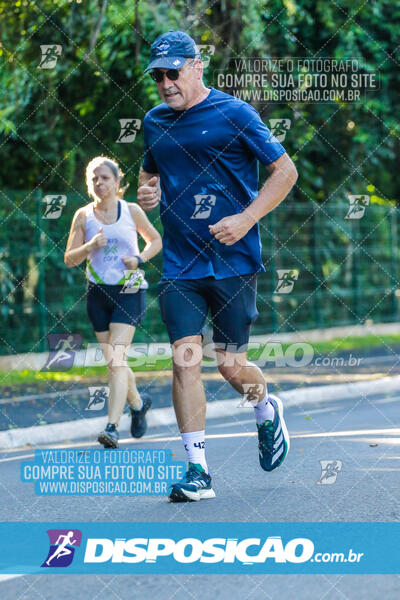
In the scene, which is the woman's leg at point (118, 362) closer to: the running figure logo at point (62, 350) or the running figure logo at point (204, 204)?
the running figure logo at point (204, 204)

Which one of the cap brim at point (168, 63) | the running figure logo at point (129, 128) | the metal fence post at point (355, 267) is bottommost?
the metal fence post at point (355, 267)

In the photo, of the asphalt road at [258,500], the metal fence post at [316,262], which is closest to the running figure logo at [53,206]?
the asphalt road at [258,500]

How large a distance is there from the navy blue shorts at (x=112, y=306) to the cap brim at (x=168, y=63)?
227 centimetres

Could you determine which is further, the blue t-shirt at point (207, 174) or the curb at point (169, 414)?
the curb at point (169, 414)

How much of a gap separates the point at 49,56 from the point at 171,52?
353 inches

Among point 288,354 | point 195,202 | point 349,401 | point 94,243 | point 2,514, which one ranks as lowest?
point 288,354

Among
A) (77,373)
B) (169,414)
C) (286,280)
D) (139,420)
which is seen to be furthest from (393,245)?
(139,420)

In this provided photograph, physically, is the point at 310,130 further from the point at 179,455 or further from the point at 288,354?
the point at 179,455

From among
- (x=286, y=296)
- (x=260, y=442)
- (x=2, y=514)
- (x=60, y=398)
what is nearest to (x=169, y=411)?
(x=60, y=398)

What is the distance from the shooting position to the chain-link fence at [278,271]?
14422 mm

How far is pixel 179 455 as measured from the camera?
298 inches

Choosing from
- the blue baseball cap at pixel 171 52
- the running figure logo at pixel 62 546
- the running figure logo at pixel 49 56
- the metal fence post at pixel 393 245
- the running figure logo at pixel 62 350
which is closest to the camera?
the running figure logo at pixel 62 546

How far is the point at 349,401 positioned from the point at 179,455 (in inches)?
157

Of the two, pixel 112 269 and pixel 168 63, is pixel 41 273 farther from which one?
pixel 168 63
